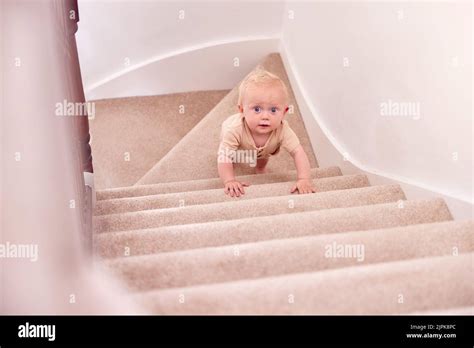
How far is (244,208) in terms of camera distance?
2117 millimetres

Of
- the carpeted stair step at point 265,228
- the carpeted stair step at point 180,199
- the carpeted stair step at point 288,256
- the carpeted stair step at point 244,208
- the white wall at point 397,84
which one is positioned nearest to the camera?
the carpeted stair step at point 288,256

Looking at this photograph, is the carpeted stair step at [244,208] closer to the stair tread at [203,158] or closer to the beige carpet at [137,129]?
the stair tread at [203,158]

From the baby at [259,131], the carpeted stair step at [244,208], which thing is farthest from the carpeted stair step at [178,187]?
the carpeted stair step at [244,208]

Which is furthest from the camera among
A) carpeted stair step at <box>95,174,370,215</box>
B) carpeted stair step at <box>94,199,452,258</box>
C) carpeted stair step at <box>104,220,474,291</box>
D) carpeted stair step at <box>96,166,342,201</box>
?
carpeted stair step at <box>96,166,342,201</box>

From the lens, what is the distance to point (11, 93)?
111cm

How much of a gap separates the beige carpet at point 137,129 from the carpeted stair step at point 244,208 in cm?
174

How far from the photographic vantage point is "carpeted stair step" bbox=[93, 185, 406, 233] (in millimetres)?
2016

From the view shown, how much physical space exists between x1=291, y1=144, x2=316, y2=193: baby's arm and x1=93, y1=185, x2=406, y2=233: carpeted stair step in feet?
0.53

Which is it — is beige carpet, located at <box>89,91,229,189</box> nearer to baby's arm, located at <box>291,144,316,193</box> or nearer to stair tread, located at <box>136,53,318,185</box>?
stair tread, located at <box>136,53,318,185</box>

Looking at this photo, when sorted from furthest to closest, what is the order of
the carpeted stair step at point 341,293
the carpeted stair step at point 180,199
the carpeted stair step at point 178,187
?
the carpeted stair step at point 178,187
the carpeted stair step at point 180,199
the carpeted stair step at point 341,293

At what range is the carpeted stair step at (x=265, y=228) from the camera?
1.73 meters

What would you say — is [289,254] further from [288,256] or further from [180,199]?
[180,199]

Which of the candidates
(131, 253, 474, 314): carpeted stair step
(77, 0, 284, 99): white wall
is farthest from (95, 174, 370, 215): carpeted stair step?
(77, 0, 284, 99): white wall

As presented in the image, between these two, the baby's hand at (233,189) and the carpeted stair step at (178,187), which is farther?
the carpeted stair step at (178,187)
